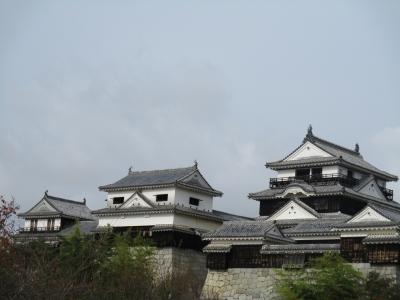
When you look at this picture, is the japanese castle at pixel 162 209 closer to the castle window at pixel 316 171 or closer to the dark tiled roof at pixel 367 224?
the castle window at pixel 316 171

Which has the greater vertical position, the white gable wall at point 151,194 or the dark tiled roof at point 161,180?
the dark tiled roof at point 161,180

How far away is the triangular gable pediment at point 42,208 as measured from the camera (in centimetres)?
4525

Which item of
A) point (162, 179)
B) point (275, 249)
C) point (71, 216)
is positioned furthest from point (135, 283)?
point (71, 216)

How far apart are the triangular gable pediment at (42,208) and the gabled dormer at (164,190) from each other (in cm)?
441

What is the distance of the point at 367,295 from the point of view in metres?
26.2

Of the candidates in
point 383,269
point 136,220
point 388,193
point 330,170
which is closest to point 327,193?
point 330,170

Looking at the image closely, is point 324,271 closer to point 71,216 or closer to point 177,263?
point 177,263

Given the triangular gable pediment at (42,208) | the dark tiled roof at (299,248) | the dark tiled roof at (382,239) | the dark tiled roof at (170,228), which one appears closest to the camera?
the dark tiled roof at (382,239)

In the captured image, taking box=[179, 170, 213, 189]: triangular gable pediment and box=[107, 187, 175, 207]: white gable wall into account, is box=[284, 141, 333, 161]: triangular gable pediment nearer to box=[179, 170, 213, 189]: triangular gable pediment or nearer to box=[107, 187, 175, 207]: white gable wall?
box=[179, 170, 213, 189]: triangular gable pediment

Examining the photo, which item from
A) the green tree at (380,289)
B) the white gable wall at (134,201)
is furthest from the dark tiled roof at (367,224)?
the white gable wall at (134,201)

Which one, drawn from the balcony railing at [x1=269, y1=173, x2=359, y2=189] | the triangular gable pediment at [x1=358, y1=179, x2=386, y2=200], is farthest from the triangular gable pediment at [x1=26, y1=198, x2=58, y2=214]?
the triangular gable pediment at [x1=358, y1=179, x2=386, y2=200]

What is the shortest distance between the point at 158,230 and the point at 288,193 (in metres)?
6.79

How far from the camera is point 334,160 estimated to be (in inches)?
1604

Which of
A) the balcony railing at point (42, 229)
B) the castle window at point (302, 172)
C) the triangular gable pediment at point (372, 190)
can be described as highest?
the castle window at point (302, 172)
